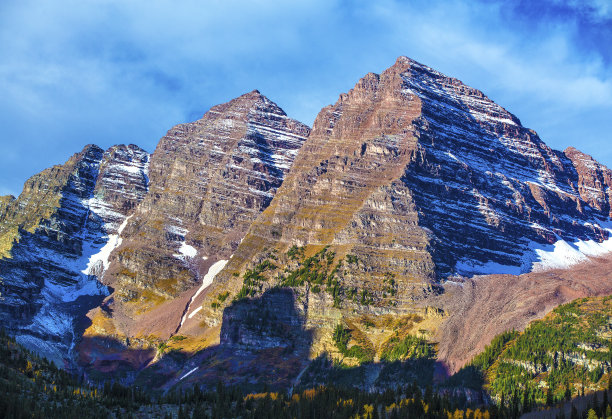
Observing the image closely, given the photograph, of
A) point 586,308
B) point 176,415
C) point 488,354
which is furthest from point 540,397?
point 176,415

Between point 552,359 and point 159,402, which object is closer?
point 159,402

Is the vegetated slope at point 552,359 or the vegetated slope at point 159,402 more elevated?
the vegetated slope at point 552,359

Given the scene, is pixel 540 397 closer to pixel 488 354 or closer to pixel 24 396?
pixel 488 354

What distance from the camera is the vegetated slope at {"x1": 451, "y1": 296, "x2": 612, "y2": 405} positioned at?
531 feet

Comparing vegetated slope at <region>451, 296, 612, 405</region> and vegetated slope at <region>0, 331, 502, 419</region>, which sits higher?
vegetated slope at <region>451, 296, 612, 405</region>

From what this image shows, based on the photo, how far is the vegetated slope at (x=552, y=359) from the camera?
531 feet

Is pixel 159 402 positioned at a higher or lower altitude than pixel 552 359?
lower

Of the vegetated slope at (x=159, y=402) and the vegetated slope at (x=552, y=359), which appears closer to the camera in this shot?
the vegetated slope at (x=159, y=402)

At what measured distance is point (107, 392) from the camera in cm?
14638

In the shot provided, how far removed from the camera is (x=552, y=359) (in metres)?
172

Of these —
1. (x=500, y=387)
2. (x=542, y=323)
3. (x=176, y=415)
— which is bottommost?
(x=176, y=415)

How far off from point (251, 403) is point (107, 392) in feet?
105

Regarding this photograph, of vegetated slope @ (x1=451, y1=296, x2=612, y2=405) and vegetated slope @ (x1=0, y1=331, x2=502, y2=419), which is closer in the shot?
vegetated slope @ (x1=0, y1=331, x2=502, y2=419)

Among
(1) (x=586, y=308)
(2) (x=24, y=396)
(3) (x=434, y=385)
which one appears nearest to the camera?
(2) (x=24, y=396)
